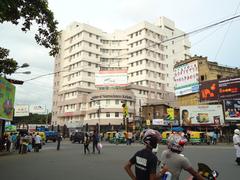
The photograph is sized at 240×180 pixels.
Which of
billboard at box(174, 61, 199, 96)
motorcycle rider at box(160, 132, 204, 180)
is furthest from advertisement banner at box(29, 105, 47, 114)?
motorcycle rider at box(160, 132, 204, 180)

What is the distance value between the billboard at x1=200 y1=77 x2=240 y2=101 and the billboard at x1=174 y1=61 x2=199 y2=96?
3372 mm

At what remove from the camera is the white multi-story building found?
6875cm

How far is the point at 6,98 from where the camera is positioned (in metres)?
22.4

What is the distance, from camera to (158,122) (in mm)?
52062

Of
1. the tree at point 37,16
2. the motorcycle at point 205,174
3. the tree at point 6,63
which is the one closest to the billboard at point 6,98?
the tree at point 6,63

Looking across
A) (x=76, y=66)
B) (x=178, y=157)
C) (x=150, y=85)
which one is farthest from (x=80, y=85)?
(x=178, y=157)


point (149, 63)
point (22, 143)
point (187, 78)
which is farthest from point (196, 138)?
point (149, 63)

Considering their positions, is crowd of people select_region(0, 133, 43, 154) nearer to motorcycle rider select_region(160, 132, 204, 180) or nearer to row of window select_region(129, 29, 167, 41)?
motorcycle rider select_region(160, 132, 204, 180)

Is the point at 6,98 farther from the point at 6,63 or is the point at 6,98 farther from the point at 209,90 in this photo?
the point at 209,90

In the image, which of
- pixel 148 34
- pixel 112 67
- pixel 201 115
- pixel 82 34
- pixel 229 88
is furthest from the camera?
pixel 112 67

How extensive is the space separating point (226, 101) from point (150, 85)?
31.4 meters

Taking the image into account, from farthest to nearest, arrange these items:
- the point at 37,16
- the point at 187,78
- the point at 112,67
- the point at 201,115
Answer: the point at 112,67 → the point at 187,78 → the point at 201,115 → the point at 37,16

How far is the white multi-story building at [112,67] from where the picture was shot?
6875cm

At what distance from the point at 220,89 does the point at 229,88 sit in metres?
1.72
